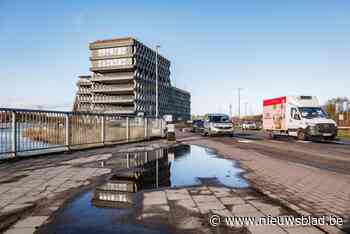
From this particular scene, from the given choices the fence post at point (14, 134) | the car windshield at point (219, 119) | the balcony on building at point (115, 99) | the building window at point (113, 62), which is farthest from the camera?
the building window at point (113, 62)

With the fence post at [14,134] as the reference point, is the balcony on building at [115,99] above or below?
above

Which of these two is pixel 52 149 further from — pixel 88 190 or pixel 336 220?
pixel 336 220

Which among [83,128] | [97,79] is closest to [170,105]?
[97,79]

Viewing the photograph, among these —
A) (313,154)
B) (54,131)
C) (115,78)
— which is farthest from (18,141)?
(115,78)

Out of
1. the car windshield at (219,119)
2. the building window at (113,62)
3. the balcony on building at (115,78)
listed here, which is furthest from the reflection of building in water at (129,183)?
the building window at (113,62)

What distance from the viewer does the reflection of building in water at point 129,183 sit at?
4.88m

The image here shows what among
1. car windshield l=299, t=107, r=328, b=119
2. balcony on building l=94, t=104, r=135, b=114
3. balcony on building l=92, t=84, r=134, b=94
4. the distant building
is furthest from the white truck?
balcony on building l=92, t=84, r=134, b=94

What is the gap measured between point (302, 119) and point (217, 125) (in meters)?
8.67

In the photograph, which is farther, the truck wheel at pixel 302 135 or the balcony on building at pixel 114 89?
the balcony on building at pixel 114 89

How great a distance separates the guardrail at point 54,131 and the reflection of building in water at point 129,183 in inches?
146

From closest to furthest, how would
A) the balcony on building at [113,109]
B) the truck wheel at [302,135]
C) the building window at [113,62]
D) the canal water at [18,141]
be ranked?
the canal water at [18,141], the truck wheel at [302,135], the balcony on building at [113,109], the building window at [113,62]

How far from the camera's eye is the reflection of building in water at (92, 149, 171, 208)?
4879 millimetres

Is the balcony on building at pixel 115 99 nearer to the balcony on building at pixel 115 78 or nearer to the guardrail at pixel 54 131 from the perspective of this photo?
the balcony on building at pixel 115 78

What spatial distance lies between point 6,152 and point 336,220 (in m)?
9.51
